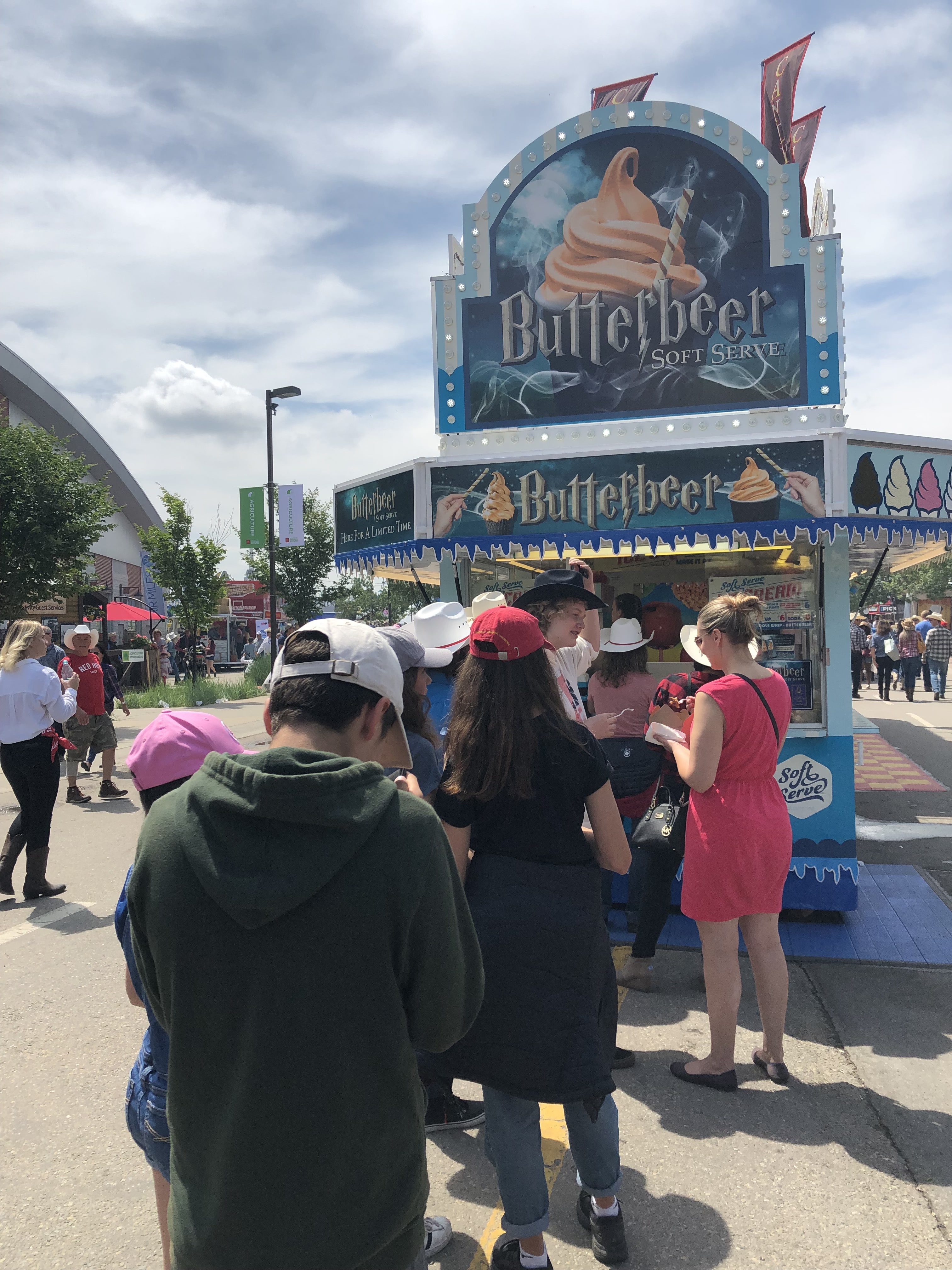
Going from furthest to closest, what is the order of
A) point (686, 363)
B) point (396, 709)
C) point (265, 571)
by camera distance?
point (265, 571) → point (686, 363) → point (396, 709)

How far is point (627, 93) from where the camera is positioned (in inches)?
246

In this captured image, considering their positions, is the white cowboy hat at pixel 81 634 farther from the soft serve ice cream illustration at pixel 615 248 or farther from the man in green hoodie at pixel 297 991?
the man in green hoodie at pixel 297 991

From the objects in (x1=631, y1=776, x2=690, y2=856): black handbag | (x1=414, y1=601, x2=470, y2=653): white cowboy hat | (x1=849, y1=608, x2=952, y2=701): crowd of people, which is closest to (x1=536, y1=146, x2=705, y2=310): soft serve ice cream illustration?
(x1=414, y1=601, x2=470, y2=653): white cowboy hat

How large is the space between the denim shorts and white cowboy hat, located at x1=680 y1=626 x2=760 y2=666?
7.92 feet

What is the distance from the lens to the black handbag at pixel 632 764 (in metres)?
4.30

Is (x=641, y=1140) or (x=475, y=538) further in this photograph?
(x=475, y=538)

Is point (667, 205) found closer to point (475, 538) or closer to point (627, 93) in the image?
point (627, 93)

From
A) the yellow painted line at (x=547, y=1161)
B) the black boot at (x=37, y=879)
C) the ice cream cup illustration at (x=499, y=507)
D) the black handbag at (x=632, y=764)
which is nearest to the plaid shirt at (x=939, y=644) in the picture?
the ice cream cup illustration at (x=499, y=507)

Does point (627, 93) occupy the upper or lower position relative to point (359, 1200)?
upper

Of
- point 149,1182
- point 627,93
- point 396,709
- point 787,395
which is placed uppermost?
point 627,93

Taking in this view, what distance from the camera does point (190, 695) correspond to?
2017cm

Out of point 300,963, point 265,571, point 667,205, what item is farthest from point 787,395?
point 265,571

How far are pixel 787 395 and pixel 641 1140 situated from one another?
424 centimetres

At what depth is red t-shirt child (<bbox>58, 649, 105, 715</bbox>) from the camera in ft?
29.3
